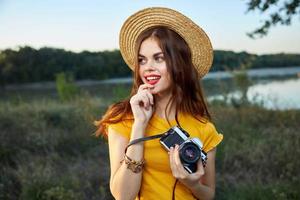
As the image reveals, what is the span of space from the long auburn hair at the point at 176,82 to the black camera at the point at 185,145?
15cm

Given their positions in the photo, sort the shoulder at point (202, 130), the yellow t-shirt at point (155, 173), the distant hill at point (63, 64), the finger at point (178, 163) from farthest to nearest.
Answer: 1. the distant hill at point (63, 64)
2. the shoulder at point (202, 130)
3. the yellow t-shirt at point (155, 173)
4. the finger at point (178, 163)

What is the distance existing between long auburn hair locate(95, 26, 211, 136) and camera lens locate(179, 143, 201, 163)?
8.2 inches

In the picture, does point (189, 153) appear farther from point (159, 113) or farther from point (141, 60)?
point (141, 60)

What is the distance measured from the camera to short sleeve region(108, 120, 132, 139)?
1.63 metres

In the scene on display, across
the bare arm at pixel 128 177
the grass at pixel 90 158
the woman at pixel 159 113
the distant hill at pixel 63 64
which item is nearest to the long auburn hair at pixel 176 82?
the woman at pixel 159 113

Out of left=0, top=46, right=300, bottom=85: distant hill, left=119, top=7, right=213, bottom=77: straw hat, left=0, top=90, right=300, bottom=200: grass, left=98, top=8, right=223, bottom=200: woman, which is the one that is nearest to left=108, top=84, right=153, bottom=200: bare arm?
left=98, top=8, right=223, bottom=200: woman

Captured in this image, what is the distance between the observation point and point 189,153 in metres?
1.53

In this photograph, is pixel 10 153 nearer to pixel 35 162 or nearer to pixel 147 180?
pixel 35 162

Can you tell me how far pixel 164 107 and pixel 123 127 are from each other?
8.5 inches

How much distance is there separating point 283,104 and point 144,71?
23.9 feet

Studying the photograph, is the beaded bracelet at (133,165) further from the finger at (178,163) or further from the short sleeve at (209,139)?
the short sleeve at (209,139)

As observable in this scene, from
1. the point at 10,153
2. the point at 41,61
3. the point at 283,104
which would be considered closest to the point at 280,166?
the point at 10,153

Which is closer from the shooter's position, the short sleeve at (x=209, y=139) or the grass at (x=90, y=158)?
the short sleeve at (x=209, y=139)

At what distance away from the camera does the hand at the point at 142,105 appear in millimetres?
1586
